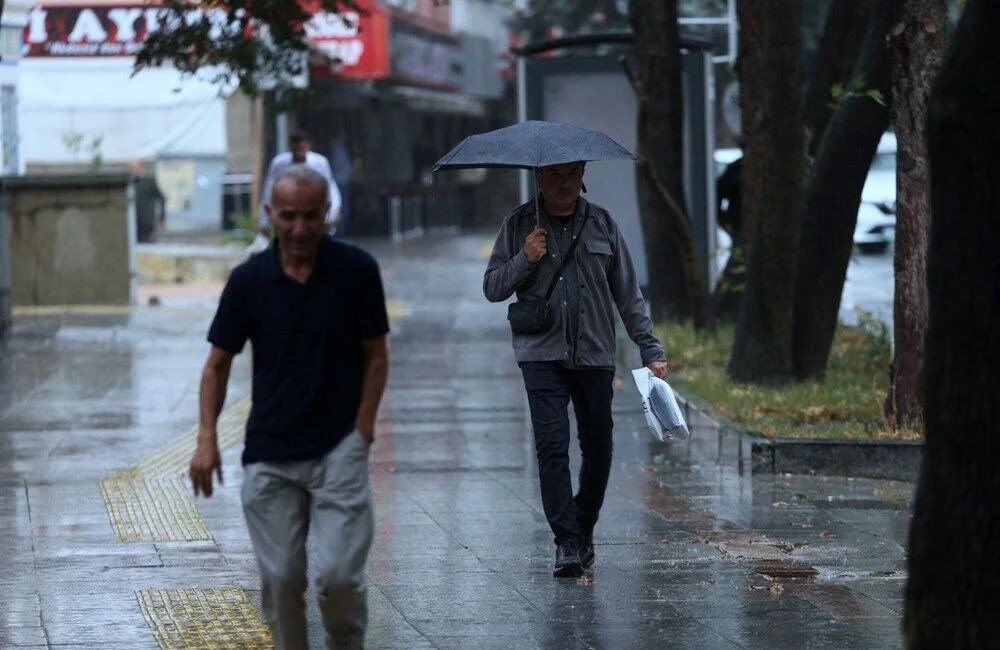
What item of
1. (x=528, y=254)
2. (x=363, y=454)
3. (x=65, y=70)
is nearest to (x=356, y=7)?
(x=528, y=254)

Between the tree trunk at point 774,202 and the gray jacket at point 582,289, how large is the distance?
430 cm

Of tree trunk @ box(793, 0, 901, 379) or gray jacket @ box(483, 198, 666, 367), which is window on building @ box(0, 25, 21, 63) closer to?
tree trunk @ box(793, 0, 901, 379)

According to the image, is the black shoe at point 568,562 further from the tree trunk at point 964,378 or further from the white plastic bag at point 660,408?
the tree trunk at point 964,378

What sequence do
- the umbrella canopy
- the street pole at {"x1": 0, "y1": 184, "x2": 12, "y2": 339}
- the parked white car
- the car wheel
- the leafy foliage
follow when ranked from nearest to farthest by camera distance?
the umbrella canopy
the leafy foliage
the street pole at {"x1": 0, "y1": 184, "x2": 12, "y2": 339}
the parked white car
the car wheel

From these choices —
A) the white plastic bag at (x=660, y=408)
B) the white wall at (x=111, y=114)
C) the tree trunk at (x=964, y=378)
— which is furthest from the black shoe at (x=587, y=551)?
the white wall at (x=111, y=114)

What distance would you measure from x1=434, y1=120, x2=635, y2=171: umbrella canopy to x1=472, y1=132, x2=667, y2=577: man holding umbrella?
5 cm

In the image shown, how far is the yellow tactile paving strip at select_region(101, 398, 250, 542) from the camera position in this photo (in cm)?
826

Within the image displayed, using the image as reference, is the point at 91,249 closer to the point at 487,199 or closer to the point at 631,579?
the point at 631,579

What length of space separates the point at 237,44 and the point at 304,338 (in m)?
9.92

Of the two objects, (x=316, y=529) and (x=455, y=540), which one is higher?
(x=316, y=529)

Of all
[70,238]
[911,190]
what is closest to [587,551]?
[911,190]

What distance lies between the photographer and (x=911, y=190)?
404 inches

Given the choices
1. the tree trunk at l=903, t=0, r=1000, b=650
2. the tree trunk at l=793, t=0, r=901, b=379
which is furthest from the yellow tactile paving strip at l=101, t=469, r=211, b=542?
the tree trunk at l=793, t=0, r=901, b=379

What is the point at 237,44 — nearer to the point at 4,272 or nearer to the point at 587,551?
the point at 4,272
